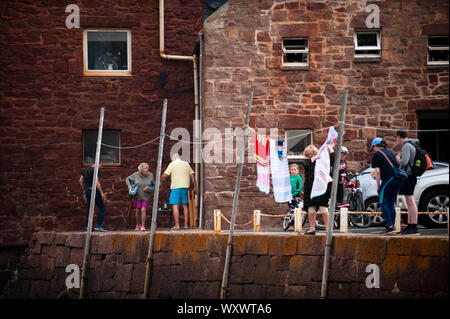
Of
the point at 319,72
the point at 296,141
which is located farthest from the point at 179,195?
the point at 319,72

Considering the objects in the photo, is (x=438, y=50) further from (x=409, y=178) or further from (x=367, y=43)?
(x=409, y=178)

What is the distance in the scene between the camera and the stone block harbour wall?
38.1 ft

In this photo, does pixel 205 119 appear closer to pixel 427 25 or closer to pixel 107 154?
pixel 107 154

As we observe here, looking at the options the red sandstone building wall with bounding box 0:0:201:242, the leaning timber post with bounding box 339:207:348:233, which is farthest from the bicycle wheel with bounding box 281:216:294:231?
the red sandstone building wall with bounding box 0:0:201:242

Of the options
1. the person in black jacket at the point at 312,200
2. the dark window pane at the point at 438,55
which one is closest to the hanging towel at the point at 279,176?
the person in black jacket at the point at 312,200

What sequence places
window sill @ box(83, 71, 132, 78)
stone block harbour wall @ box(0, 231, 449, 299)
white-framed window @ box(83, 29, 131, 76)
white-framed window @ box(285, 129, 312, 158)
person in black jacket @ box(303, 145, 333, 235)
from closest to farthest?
stone block harbour wall @ box(0, 231, 449, 299)
person in black jacket @ box(303, 145, 333, 235)
white-framed window @ box(285, 129, 312, 158)
window sill @ box(83, 71, 132, 78)
white-framed window @ box(83, 29, 131, 76)

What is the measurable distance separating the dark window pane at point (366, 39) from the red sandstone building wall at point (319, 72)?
0.25 meters

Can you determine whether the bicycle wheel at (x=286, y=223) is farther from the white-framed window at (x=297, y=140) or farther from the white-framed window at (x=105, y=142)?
the white-framed window at (x=105, y=142)

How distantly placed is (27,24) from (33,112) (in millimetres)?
2206

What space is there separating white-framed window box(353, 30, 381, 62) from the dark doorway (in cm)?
190

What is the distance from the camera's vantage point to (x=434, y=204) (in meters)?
16.0

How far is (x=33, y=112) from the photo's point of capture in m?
20.8

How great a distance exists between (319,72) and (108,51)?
5.68m

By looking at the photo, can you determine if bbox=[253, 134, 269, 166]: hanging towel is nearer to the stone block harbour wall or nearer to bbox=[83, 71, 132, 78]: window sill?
the stone block harbour wall
